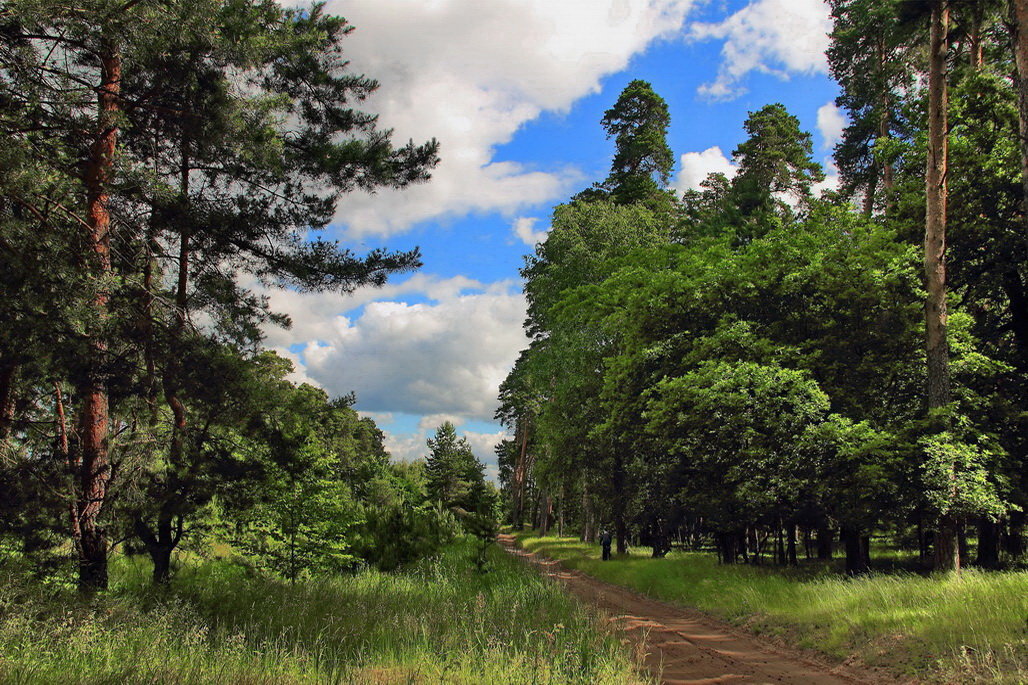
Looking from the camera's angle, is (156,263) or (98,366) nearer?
(98,366)

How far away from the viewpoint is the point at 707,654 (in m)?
10.6

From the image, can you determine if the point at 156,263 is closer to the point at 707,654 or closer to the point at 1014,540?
the point at 707,654

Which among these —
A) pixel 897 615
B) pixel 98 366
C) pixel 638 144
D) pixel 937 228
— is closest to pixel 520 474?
pixel 638 144

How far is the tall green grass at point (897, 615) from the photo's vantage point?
8328mm

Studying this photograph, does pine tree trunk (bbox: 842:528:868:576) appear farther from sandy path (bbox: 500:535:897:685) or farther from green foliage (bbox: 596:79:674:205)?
green foliage (bbox: 596:79:674:205)

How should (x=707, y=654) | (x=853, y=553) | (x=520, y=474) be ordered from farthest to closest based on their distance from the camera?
(x=520, y=474), (x=853, y=553), (x=707, y=654)

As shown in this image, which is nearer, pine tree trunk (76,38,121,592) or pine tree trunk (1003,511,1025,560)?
pine tree trunk (76,38,121,592)

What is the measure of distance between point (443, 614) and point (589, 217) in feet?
82.6

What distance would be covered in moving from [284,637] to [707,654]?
672cm

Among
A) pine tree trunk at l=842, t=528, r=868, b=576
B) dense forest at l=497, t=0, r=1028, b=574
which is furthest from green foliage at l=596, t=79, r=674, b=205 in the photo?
pine tree trunk at l=842, t=528, r=868, b=576

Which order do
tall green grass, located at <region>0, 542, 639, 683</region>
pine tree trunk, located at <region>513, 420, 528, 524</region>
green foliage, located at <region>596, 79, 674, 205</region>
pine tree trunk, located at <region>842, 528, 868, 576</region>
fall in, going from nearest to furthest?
1. tall green grass, located at <region>0, 542, 639, 683</region>
2. pine tree trunk, located at <region>842, 528, 868, 576</region>
3. green foliage, located at <region>596, 79, 674, 205</region>
4. pine tree trunk, located at <region>513, 420, 528, 524</region>

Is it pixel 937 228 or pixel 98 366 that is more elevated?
pixel 937 228

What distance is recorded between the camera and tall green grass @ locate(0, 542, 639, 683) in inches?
244

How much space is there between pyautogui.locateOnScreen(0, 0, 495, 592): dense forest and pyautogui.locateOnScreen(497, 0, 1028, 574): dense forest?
10770mm
